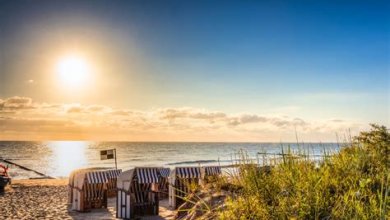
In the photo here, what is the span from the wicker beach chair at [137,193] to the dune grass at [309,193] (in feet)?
24.8

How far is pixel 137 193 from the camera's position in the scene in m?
12.7

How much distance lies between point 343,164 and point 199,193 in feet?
8.00

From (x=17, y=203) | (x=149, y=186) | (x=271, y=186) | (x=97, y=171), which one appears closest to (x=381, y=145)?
(x=271, y=186)

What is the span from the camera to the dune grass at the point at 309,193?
3.58 metres

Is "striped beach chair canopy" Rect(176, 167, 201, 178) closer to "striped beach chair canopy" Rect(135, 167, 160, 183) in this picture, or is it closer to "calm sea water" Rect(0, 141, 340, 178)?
"striped beach chair canopy" Rect(135, 167, 160, 183)

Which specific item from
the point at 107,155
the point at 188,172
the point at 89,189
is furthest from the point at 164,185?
the point at 188,172

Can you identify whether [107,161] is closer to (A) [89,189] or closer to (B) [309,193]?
(A) [89,189]

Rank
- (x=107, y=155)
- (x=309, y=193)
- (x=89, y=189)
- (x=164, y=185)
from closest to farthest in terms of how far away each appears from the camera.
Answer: (x=309, y=193) < (x=89, y=189) < (x=107, y=155) < (x=164, y=185)

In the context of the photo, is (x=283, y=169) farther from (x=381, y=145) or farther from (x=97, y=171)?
(x=97, y=171)

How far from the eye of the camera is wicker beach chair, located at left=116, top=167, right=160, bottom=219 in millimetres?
12219

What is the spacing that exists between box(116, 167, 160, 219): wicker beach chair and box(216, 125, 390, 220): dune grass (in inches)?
297

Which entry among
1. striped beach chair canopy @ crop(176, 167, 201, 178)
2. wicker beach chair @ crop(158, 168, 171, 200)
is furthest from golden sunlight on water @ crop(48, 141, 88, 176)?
striped beach chair canopy @ crop(176, 167, 201, 178)

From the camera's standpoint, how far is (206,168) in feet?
43.5

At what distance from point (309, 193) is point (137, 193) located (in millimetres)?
9801
